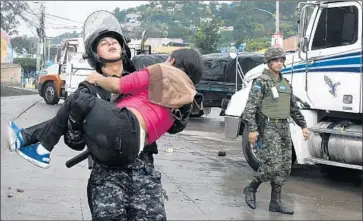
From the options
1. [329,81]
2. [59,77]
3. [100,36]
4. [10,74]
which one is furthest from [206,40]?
[10,74]

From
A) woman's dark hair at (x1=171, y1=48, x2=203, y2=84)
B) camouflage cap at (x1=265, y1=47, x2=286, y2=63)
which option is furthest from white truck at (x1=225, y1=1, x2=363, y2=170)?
woman's dark hair at (x1=171, y1=48, x2=203, y2=84)

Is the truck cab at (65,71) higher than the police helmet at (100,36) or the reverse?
the reverse

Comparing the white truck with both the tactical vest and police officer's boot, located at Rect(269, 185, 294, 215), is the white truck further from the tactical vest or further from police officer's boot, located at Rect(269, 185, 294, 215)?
police officer's boot, located at Rect(269, 185, 294, 215)

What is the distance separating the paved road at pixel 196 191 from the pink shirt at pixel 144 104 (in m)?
1.65

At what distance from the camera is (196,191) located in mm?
6809

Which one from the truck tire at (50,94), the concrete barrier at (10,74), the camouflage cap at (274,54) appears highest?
the camouflage cap at (274,54)

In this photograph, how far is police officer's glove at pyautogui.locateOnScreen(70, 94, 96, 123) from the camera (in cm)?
277

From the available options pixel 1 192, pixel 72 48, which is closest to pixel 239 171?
pixel 1 192

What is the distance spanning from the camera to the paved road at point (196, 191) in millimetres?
5598

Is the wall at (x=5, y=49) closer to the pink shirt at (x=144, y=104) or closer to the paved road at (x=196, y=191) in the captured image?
the pink shirt at (x=144, y=104)

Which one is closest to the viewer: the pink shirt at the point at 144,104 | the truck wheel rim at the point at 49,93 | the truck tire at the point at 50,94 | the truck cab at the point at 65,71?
the pink shirt at the point at 144,104

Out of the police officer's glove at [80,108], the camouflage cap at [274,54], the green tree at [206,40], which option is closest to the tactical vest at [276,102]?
the camouflage cap at [274,54]

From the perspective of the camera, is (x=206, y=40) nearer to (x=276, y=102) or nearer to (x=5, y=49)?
(x=276, y=102)

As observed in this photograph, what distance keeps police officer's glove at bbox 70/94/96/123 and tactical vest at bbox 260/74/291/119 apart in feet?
11.8
